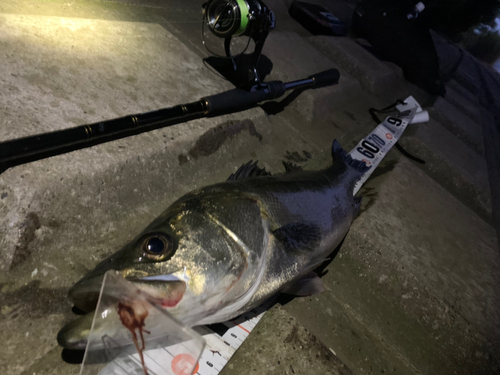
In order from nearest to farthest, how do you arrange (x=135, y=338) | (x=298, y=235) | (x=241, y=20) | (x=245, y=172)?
(x=135, y=338) → (x=298, y=235) → (x=245, y=172) → (x=241, y=20)

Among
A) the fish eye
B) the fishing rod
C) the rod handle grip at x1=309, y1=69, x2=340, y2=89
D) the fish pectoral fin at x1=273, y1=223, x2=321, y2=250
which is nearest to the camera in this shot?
the fish eye

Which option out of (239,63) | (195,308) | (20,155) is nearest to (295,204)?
(195,308)

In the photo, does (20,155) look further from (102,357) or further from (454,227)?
(454,227)

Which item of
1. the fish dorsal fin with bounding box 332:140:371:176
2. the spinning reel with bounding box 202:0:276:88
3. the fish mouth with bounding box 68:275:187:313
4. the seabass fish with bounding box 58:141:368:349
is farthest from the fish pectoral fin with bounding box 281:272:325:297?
the spinning reel with bounding box 202:0:276:88

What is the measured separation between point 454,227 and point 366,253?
4.25 feet

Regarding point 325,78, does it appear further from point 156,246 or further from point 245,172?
point 156,246

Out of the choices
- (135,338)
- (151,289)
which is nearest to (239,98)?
(151,289)

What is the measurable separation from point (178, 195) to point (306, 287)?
998mm

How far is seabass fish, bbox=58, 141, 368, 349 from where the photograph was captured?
1.15 meters

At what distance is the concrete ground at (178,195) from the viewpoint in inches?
56.4

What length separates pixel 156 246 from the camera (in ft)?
3.96

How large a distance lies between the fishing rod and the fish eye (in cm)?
68

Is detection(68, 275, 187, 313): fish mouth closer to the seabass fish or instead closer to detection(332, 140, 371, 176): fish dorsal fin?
the seabass fish

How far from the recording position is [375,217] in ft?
8.85
